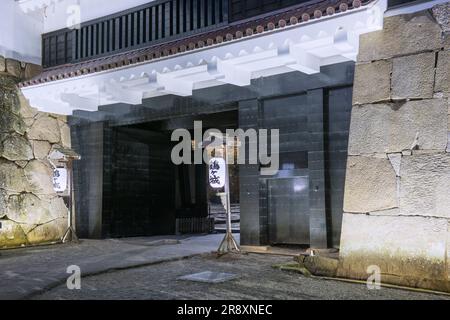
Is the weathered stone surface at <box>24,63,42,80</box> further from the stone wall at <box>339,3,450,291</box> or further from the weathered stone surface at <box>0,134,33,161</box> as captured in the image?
the stone wall at <box>339,3,450,291</box>

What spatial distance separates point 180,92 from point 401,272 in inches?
265

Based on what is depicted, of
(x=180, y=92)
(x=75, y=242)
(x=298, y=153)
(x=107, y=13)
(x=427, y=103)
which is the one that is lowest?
(x=75, y=242)

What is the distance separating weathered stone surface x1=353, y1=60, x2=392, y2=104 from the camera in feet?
23.9

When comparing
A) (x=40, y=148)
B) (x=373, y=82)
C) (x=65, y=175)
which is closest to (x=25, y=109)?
(x=40, y=148)

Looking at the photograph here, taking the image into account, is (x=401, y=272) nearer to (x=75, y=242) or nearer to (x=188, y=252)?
(x=188, y=252)

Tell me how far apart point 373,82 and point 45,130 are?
9899 millimetres

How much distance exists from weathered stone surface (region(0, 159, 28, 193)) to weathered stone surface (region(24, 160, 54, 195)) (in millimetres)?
190

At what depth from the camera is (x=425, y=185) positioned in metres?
6.63

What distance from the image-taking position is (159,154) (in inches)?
567

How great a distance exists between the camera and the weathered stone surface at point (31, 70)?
1293 cm

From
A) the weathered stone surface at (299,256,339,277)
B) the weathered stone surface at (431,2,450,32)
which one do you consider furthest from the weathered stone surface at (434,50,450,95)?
the weathered stone surface at (299,256,339,277)

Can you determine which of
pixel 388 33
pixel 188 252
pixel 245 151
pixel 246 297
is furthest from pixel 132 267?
pixel 388 33

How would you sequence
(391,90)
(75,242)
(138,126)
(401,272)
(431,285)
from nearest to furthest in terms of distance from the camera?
(431,285) < (401,272) < (391,90) < (75,242) < (138,126)

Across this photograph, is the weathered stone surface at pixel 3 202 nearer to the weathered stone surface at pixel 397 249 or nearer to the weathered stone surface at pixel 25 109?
the weathered stone surface at pixel 25 109
